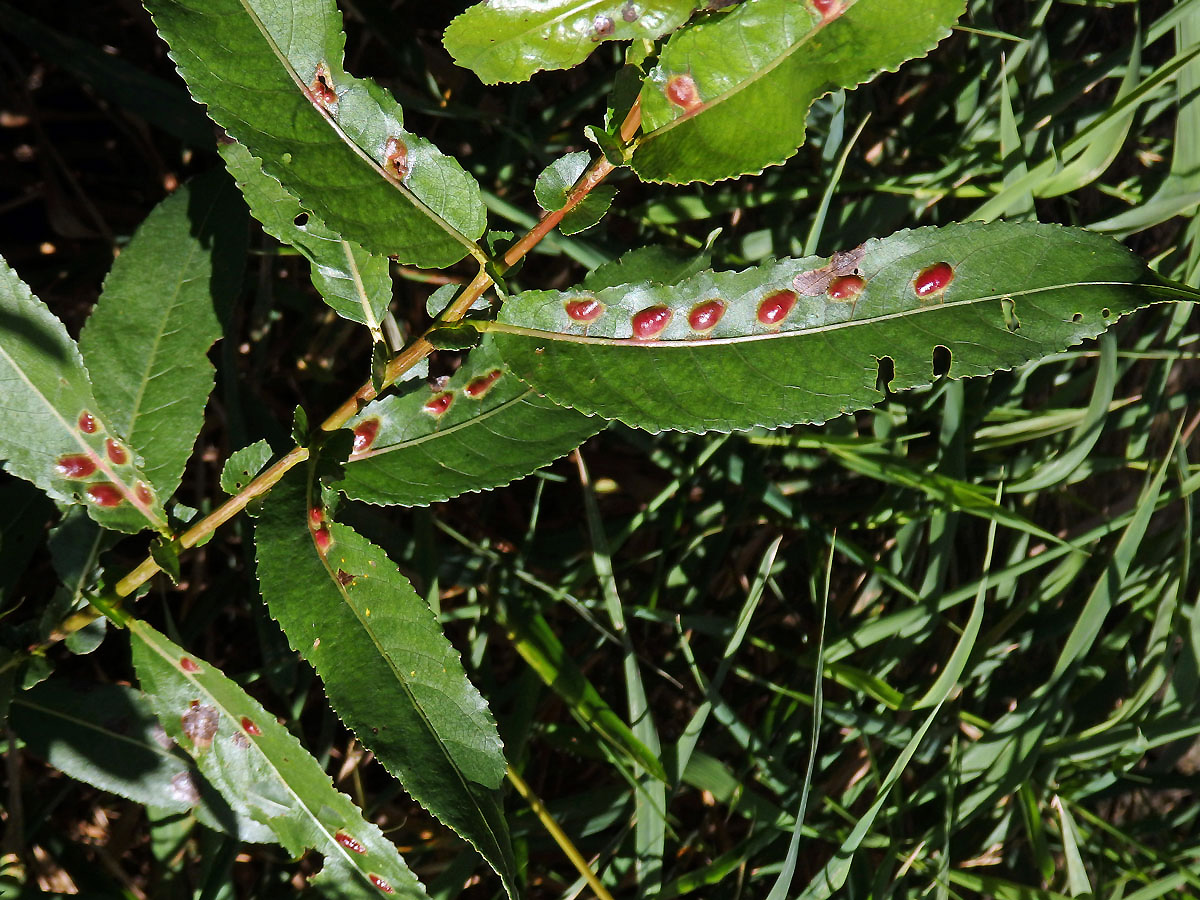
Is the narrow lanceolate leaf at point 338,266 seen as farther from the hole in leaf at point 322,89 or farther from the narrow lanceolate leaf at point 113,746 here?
the narrow lanceolate leaf at point 113,746

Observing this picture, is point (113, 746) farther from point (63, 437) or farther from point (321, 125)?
point (321, 125)

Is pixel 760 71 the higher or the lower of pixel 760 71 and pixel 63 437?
the higher

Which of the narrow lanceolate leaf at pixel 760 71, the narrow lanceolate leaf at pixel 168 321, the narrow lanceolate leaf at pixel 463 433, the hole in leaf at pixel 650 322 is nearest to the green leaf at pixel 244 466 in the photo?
the narrow lanceolate leaf at pixel 463 433

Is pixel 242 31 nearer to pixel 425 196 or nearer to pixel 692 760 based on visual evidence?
pixel 425 196

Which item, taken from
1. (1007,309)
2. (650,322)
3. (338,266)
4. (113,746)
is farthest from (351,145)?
(113,746)

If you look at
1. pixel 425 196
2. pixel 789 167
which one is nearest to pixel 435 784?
pixel 425 196

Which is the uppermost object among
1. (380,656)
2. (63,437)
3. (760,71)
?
(760,71)

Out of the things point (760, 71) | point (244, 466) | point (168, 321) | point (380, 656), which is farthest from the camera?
point (168, 321)
